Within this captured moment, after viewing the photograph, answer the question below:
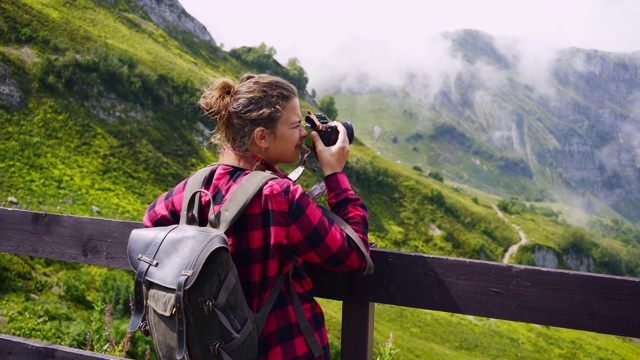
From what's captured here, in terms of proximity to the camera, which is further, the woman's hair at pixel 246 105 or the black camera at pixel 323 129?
the black camera at pixel 323 129

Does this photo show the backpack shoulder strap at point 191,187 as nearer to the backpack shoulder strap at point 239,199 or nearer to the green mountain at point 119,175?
the backpack shoulder strap at point 239,199

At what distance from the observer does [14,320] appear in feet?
25.5

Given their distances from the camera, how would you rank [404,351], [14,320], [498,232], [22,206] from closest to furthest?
[14,320], [404,351], [22,206], [498,232]

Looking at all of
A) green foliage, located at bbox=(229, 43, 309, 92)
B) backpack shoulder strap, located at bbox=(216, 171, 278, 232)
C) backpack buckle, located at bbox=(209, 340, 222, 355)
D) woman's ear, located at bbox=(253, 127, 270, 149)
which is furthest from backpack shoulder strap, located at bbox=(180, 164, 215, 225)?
green foliage, located at bbox=(229, 43, 309, 92)

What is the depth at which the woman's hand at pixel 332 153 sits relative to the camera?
2.89 m

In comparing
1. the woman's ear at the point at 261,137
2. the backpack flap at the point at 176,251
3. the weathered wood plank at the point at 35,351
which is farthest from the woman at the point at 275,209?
the weathered wood plank at the point at 35,351

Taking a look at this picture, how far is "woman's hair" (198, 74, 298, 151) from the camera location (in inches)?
110

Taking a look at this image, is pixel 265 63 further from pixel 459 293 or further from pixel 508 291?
pixel 508 291

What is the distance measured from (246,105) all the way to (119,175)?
161 feet

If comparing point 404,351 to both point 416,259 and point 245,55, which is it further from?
point 245,55

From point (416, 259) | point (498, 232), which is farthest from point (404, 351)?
point (498, 232)

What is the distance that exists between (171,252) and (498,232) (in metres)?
114

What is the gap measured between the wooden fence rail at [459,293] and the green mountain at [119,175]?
1.19m

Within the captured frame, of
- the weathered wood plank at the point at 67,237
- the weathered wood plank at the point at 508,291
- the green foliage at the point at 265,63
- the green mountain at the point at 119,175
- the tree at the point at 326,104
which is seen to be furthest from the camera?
the green foliage at the point at 265,63
